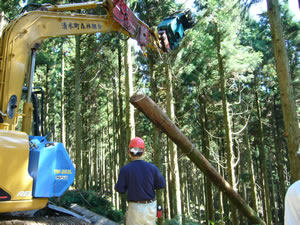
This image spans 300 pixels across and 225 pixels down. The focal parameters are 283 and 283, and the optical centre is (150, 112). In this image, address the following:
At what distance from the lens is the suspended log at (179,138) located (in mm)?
5391

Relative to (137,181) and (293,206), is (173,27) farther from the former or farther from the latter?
(293,206)

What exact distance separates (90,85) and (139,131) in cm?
639

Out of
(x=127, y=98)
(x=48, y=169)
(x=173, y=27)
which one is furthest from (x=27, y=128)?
(x=127, y=98)

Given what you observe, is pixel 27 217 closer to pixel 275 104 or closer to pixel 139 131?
pixel 139 131

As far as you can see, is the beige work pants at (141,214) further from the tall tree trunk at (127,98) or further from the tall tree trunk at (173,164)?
the tall tree trunk at (173,164)

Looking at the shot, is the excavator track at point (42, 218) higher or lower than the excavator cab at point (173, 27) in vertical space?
lower

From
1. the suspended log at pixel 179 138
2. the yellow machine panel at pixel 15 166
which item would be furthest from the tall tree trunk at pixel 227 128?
the yellow machine panel at pixel 15 166

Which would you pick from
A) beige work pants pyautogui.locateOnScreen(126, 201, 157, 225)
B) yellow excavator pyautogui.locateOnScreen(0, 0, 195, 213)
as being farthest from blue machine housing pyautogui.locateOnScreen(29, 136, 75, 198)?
beige work pants pyautogui.locateOnScreen(126, 201, 157, 225)

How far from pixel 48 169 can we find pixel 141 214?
1.76m

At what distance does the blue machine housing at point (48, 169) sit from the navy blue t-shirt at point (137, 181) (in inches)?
48.1

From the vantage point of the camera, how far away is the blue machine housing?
468cm

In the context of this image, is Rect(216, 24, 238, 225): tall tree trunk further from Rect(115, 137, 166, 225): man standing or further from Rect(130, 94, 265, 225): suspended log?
Rect(115, 137, 166, 225): man standing

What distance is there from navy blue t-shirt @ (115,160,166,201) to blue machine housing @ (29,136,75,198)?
1.22 metres

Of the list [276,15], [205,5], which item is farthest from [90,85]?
[276,15]
